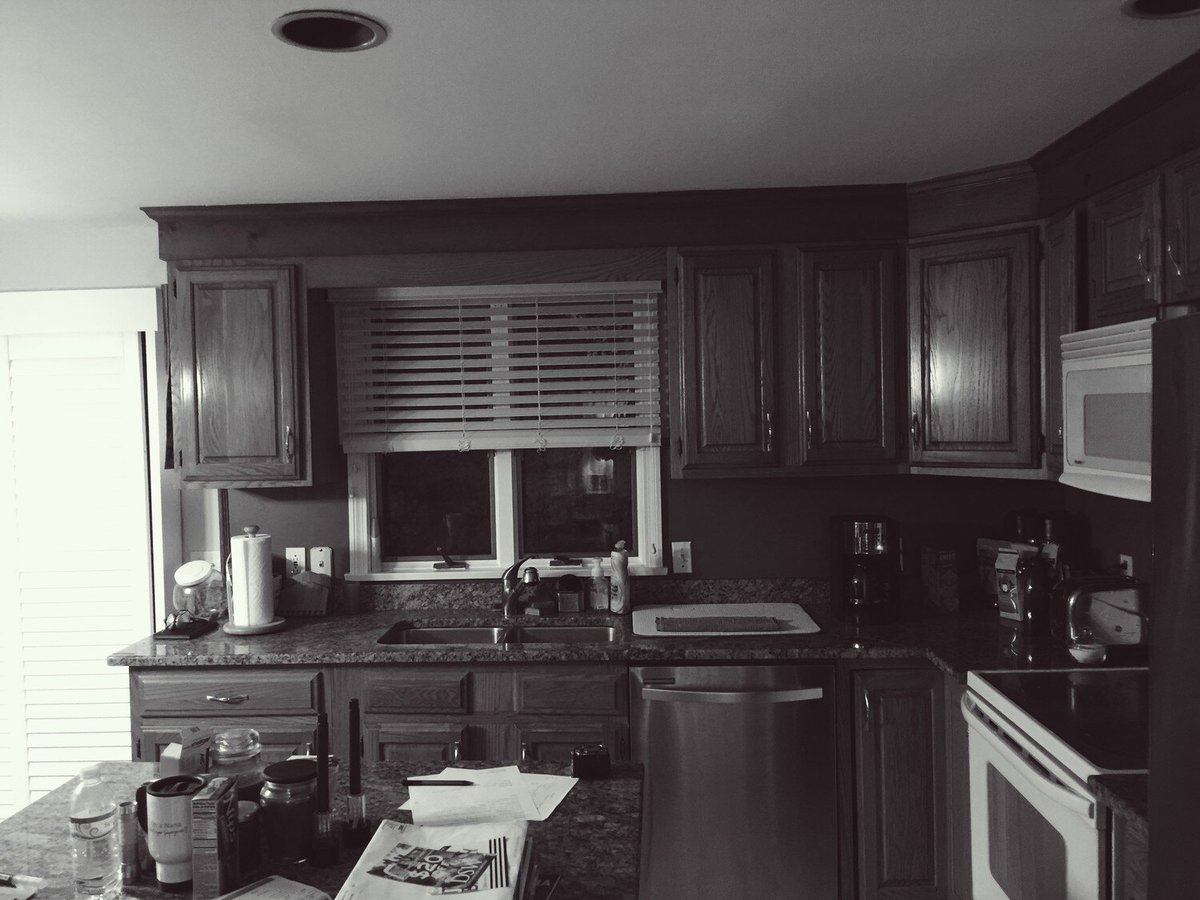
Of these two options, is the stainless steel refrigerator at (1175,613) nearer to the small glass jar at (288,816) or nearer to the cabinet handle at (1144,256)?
the small glass jar at (288,816)

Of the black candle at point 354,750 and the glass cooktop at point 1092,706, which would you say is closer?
the black candle at point 354,750

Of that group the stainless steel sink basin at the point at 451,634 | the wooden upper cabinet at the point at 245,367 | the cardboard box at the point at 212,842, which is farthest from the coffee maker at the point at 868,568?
the cardboard box at the point at 212,842

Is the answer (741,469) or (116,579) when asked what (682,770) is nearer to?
(741,469)

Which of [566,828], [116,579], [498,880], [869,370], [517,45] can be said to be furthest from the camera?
[116,579]

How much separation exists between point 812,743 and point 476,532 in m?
1.52

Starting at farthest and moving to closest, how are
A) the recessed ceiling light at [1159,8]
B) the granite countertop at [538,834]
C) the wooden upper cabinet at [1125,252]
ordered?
the wooden upper cabinet at [1125,252] → the recessed ceiling light at [1159,8] → the granite countertop at [538,834]

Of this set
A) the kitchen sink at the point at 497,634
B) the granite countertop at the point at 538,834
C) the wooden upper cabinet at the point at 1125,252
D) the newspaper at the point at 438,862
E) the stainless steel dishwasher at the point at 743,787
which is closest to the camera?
the newspaper at the point at 438,862

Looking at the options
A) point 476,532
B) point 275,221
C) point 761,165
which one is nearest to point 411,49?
point 761,165

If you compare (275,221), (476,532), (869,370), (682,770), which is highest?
(275,221)

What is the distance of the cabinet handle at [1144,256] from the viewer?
2463mm

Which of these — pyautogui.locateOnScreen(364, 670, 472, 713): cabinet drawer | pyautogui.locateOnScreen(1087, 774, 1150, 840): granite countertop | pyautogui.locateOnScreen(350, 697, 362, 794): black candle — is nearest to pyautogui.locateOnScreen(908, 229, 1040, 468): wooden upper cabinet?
pyautogui.locateOnScreen(1087, 774, 1150, 840): granite countertop

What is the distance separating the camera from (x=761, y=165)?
3.04 meters

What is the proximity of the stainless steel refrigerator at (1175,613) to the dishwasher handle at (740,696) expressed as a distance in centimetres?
171

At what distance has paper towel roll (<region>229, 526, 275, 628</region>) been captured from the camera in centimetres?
338
